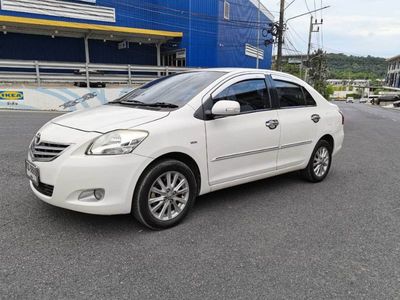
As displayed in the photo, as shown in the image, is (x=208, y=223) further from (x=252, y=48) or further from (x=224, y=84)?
(x=252, y=48)

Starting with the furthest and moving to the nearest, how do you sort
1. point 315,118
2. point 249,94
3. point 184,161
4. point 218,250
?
1. point 315,118
2. point 249,94
3. point 184,161
4. point 218,250

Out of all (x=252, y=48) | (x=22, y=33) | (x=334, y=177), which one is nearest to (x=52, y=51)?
(x=22, y=33)

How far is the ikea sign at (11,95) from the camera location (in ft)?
52.0

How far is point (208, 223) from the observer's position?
3.71 m

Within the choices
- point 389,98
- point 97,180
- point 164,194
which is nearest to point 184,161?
point 164,194

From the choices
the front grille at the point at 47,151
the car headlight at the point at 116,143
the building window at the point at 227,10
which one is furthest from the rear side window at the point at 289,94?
the building window at the point at 227,10

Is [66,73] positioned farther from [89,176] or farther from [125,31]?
[89,176]

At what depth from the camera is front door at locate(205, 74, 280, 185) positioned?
12.5ft

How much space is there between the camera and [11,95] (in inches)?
629

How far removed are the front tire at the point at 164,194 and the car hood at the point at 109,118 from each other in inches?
18.9

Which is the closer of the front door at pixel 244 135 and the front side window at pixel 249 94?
the front door at pixel 244 135

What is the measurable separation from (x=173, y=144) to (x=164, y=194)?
0.52 meters

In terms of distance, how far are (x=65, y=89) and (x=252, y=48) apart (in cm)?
2419

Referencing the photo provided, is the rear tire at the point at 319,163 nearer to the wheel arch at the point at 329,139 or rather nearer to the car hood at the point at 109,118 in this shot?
the wheel arch at the point at 329,139
